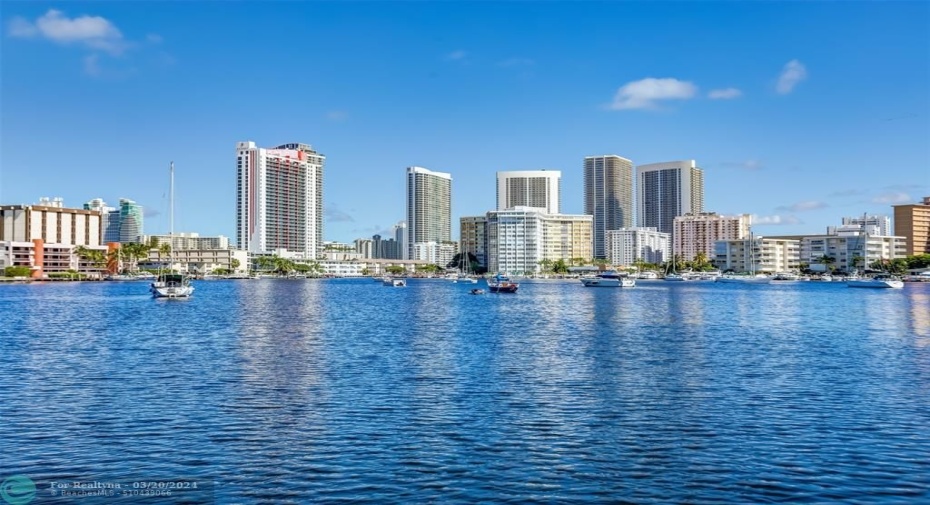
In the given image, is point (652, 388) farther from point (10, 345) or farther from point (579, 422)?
point (10, 345)

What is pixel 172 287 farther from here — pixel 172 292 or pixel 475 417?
pixel 475 417

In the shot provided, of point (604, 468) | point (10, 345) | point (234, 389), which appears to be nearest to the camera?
point (604, 468)

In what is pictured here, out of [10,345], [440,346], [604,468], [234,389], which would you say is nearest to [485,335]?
[440,346]

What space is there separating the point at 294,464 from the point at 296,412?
716 centimetres

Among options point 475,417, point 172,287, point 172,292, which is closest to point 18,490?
point 475,417

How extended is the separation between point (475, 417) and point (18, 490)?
48.1 ft

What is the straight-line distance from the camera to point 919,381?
36875 mm

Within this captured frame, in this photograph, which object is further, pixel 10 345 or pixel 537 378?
pixel 10 345

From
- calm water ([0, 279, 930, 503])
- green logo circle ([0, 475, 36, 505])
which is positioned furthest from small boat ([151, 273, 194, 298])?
green logo circle ([0, 475, 36, 505])

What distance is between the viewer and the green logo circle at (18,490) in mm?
18891

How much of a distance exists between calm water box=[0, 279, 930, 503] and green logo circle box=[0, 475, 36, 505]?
0.93 ft

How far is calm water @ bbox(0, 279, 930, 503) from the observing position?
67.3 feet

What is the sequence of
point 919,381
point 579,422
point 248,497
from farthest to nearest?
point 919,381 < point 579,422 < point 248,497

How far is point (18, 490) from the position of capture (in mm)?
19547
